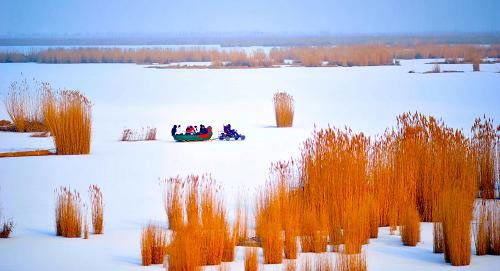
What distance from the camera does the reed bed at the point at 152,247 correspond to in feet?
20.2

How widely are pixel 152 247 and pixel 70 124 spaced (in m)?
5.88

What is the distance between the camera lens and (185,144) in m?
13.0

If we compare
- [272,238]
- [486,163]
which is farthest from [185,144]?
[272,238]

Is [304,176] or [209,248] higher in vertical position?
[304,176]

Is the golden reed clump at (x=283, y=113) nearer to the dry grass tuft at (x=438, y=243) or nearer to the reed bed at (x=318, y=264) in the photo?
the dry grass tuft at (x=438, y=243)

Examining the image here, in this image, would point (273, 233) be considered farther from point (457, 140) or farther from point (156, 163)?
point (156, 163)

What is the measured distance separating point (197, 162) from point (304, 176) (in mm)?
3858

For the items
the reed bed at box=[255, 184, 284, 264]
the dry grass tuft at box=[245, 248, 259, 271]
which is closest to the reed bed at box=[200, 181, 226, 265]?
the reed bed at box=[255, 184, 284, 264]

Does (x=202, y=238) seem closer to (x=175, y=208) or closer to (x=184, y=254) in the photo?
(x=184, y=254)

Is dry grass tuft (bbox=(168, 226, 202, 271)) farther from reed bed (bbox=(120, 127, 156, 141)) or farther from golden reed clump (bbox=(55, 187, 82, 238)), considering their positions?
reed bed (bbox=(120, 127, 156, 141))

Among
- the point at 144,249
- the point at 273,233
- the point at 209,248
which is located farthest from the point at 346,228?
the point at 144,249

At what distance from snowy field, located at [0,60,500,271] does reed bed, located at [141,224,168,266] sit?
0.34 feet

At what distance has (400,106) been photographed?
1866cm

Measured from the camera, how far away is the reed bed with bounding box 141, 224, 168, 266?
20.2ft
